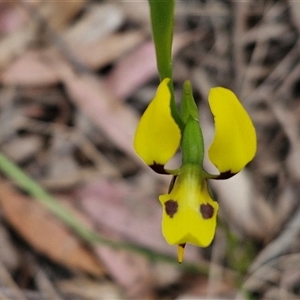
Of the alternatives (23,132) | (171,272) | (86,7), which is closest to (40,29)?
(86,7)

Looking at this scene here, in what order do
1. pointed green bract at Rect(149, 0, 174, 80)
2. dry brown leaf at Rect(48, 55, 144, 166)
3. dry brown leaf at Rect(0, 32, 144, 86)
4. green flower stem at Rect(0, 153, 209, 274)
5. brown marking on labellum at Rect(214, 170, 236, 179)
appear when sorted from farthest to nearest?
dry brown leaf at Rect(0, 32, 144, 86) < dry brown leaf at Rect(48, 55, 144, 166) < green flower stem at Rect(0, 153, 209, 274) < brown marking on labellum at Rect(214, 170, 236, 179) < pointed green bract at Rect(149, 0, 174, 80)

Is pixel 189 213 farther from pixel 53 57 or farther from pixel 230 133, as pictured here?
pixel 53 57

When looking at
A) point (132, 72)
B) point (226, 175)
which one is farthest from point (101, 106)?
point (226, 175)

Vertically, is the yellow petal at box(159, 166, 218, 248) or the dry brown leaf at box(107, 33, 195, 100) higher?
the dry brown leaf at box(107, 33, 195, 100)

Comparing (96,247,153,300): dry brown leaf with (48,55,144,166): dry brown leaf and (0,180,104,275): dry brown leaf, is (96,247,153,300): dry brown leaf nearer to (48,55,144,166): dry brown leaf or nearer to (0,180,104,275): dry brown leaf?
(0,180,104,275): dry brown leaf

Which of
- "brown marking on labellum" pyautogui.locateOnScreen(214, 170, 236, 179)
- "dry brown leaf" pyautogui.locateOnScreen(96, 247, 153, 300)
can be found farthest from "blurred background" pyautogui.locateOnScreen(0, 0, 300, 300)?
"brown marking on labellum" pyautogui.locateOnScreen(214, 170, 236, 179)

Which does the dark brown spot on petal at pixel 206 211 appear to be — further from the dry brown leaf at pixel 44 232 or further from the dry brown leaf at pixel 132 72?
the dry brown leaf at pixel 132 72

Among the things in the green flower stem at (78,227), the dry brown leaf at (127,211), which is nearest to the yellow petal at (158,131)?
the green flower stem at (78,227)

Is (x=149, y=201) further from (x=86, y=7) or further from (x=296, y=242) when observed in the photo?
(x=86, y=7)

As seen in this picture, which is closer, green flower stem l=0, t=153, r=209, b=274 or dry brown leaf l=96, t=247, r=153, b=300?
green flower stem l=0, t=153, r=209, b=274
